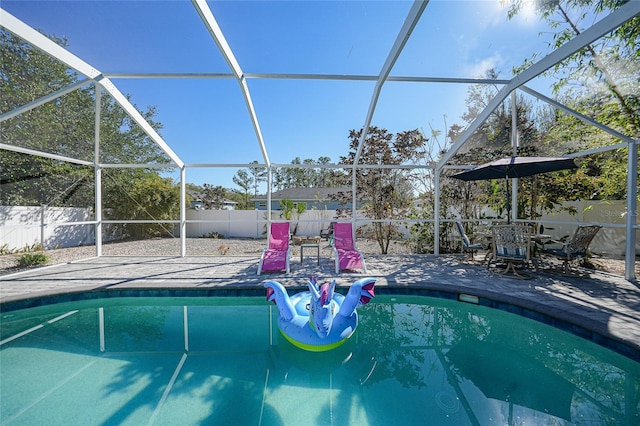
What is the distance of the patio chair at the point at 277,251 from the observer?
606 centimetres

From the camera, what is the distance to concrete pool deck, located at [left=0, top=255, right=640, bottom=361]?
367 centimetres

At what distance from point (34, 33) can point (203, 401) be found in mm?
5606

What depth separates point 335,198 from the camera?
418 inches

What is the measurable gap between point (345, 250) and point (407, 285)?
1896mm

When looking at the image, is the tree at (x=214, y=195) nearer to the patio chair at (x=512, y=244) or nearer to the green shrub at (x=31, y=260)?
the green shrub at (x=31, y=260)

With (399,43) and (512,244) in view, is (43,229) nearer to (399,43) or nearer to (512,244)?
(399,43)

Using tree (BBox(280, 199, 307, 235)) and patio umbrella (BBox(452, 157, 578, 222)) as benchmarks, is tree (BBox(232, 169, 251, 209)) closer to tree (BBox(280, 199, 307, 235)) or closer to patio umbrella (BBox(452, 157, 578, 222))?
tree (BBox(280, 199, 307, 235))

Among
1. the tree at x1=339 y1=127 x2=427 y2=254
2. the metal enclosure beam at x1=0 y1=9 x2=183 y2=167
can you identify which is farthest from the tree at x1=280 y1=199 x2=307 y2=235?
the metal enclosure beam at x1=0 y1=9 x2=183 y2=167

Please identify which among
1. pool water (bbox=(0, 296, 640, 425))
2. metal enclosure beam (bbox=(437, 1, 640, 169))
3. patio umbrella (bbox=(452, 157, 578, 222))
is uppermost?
metal enclosure beam (bbox=(437, 1, 640, 169))

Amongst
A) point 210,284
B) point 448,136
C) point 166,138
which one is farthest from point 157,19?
point 448,136

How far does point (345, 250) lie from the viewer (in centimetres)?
667

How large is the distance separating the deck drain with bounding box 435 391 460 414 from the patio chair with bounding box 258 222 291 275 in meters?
3.82

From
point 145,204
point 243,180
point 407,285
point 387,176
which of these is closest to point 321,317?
point 407,285

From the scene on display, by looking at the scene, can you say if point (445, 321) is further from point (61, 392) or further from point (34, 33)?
point (34, 33)
